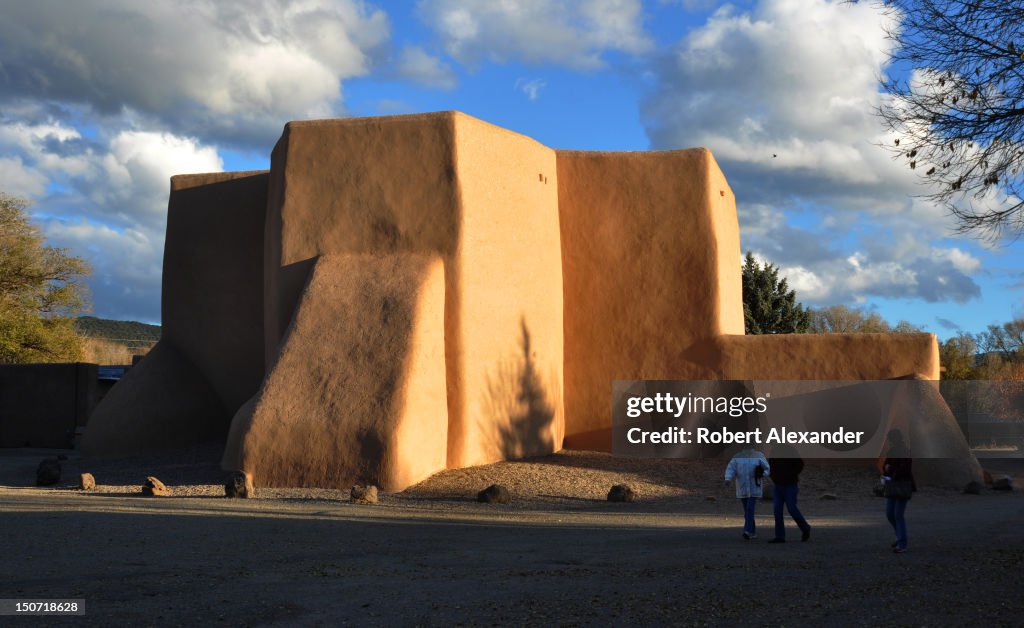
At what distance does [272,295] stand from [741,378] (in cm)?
789

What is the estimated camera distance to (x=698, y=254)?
16891mm

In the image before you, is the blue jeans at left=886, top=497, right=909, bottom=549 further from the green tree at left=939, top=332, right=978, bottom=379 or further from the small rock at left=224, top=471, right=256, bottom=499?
the green tree at left=939, top=332, right=978, bottom=379

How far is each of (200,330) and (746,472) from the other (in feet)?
43.5

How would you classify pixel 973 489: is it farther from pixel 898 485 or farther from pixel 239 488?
pixel 239 488

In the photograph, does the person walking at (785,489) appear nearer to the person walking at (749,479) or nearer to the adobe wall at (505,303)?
the person walking at (749,479)

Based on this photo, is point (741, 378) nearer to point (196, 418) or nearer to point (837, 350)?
point (837, 350)

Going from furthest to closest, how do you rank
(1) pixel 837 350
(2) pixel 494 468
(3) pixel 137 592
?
(1) pixel 837 350, (2) pixel 494 468, (3) pixel 137 592

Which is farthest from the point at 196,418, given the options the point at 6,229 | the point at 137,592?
the point at 6,229

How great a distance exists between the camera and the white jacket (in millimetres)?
9312

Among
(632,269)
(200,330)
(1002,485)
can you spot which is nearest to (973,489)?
(1002,485)

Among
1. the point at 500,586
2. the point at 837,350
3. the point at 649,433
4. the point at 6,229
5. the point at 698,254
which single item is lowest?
the point at 500,586

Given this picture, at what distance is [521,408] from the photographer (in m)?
15.8

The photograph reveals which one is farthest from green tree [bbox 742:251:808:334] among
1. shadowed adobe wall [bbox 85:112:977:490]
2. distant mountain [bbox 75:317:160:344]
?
distant mountain [bbox 75:317:160:344]

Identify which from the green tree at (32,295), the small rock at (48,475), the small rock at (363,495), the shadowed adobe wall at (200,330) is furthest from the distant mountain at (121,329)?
the small rock at (363,495)
